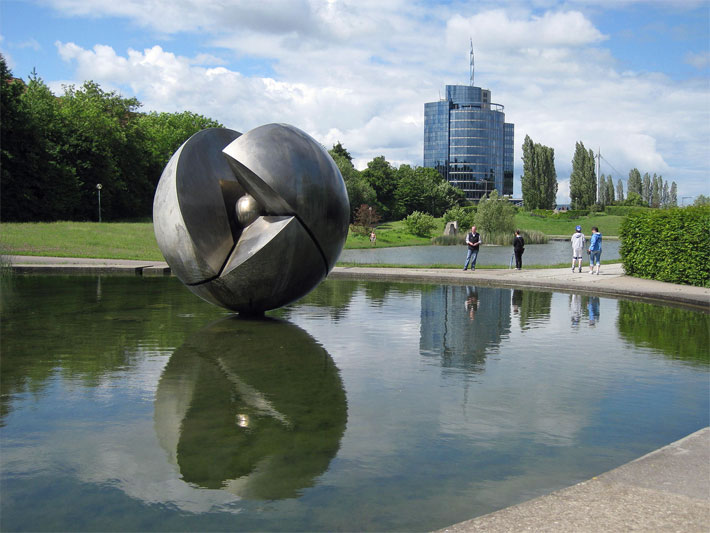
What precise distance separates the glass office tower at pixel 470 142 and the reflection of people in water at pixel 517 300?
485 feet

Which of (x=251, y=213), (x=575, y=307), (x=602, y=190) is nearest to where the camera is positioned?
(x=251, y=213)

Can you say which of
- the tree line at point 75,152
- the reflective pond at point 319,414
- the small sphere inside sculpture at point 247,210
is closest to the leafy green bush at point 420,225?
the tree line at point 75,152

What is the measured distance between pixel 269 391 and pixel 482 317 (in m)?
6.64

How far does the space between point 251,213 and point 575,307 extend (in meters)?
7.89

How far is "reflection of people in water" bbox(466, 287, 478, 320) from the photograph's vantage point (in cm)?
1335

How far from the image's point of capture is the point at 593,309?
14.5 meters

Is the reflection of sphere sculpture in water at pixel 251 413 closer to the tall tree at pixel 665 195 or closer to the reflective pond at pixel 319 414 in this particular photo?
the reflective pond at pixel 319 414

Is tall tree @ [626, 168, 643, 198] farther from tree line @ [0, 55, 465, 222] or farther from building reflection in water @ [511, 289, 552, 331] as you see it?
building reflection in water @ [511, 289, 552, 331]

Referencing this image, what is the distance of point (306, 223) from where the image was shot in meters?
10.5

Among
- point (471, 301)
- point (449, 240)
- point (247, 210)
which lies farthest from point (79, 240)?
point (449, 240)

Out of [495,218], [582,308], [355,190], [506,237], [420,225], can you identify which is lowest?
[582,308]

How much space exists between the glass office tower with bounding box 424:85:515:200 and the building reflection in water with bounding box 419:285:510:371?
149085 millimetres

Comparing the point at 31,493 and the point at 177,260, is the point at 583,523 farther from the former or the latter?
the point at 177,260

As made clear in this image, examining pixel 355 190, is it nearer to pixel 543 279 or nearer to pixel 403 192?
pixel 403 192
